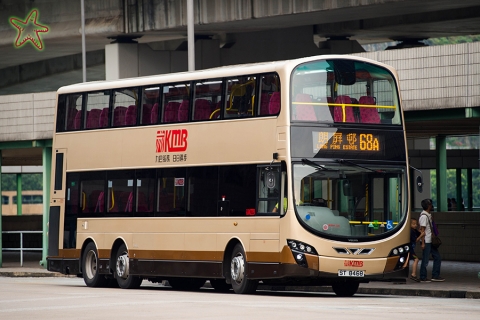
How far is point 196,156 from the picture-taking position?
23234mm

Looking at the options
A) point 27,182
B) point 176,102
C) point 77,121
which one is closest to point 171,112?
point 176,102

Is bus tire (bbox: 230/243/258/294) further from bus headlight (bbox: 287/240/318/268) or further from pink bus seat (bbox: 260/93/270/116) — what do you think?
pink bus seat (bbox: 260/93/270/116)

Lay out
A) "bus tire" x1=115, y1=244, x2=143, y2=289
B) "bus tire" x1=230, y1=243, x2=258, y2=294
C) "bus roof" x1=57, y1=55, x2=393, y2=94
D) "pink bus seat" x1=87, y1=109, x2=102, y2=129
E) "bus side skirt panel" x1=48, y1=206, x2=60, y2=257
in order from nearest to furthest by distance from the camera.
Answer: "bus roof" x1=57, y1=55, x2=393, y2=94 → "bus tire" x1=230, y1=243, x2=258, y2=294 → "bus tire" x1=115, y1=244, x2=143, y2=289 → "pink bus seat" x1=87, y1=109, x2=102, y2=129 → "bus side skirt panel" x1=48, y1=206, x2=60, y2=257

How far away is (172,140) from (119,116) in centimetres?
195

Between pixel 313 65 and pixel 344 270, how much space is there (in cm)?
367

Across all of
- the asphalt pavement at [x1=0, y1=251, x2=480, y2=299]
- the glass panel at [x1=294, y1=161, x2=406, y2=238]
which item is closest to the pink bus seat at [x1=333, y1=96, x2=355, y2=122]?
the glass panel at [x1=294, y1=161, x2=406, y2=238]

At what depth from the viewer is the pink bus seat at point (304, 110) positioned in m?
21.0

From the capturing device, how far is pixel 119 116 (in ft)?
82.7

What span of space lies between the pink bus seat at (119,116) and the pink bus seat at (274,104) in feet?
15.4

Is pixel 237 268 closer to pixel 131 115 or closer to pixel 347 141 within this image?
pixel 347 141

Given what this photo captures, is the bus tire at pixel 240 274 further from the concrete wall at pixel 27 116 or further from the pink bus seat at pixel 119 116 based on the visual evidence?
the concrete wall at pixel 27 116

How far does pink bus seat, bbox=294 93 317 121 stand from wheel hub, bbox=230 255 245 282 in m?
2.90

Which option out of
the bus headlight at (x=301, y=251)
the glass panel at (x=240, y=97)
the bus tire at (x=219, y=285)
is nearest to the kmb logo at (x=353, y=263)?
the bus headlight at (x=301, y=251)

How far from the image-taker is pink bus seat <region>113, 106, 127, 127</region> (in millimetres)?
25125
